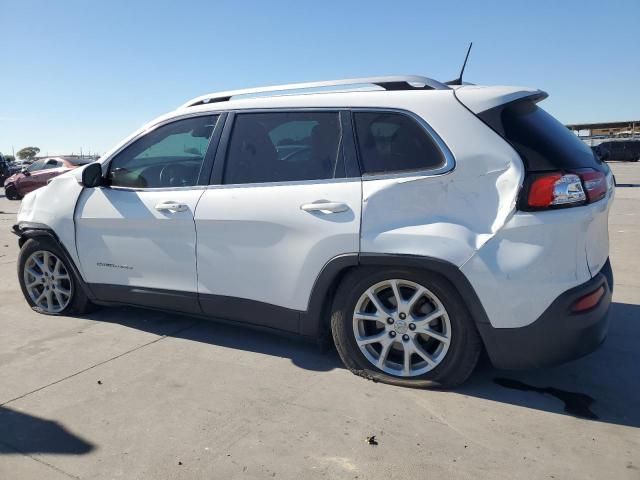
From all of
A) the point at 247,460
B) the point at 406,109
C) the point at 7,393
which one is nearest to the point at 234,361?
the point at 247,460

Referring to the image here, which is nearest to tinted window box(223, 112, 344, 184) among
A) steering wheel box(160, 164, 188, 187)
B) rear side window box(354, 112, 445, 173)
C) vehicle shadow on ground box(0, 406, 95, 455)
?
rear side window box(354, 112, 445, 173)

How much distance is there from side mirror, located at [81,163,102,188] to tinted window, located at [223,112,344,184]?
1.18 m

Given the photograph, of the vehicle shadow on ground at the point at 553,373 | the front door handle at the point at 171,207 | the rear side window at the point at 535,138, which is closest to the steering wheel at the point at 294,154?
the front door handle at the point at 171,207

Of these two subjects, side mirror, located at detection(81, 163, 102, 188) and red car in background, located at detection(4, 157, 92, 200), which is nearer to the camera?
side mirror, located at detection(81, 163, 102, 188)

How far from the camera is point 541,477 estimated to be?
2230mm

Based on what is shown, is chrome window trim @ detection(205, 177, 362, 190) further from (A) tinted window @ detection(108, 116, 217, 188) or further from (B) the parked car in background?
(B) the parked car in background

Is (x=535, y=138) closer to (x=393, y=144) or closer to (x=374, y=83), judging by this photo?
(x=393, y=144)

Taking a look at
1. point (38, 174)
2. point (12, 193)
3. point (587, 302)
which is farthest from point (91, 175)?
point (12, 193)

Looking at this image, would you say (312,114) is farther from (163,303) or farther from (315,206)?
(163,303)

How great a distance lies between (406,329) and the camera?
302 cm

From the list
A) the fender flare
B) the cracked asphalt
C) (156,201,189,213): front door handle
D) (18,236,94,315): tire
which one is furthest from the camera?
(18,236,94,315): tire

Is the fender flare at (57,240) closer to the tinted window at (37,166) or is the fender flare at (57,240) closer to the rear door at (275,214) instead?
the rear door at (275,214)

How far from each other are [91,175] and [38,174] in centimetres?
1475

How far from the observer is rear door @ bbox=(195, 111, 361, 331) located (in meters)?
3.08
